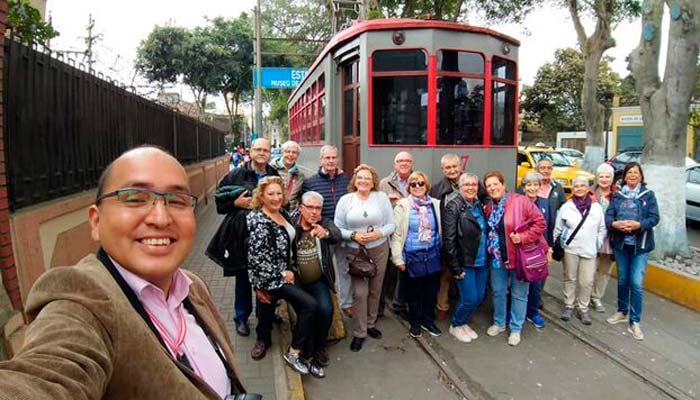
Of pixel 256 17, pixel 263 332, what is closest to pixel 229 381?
pixel 263 332

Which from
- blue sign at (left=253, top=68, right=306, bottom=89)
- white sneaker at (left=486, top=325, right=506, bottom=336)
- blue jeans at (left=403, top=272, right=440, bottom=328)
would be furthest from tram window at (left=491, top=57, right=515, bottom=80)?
blue sign at (left=253, top=68, right=306, bottom=89)

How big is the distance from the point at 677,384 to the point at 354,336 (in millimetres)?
2592

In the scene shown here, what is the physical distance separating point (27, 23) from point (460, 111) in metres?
4.71

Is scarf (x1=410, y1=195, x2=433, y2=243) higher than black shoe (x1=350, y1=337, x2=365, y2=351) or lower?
higher

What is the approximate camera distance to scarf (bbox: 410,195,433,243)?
4.50 m

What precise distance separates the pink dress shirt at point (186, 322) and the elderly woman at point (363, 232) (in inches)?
118

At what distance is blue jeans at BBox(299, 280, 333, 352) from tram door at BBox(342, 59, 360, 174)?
10.1 feet

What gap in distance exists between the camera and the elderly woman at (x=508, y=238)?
438cm

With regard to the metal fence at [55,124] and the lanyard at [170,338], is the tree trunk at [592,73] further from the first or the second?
the lanyard at [170,338]

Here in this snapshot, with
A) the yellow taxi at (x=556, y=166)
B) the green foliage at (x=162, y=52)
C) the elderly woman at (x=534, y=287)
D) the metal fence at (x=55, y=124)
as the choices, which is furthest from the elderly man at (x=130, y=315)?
the green foliage at (x=162, y=52)

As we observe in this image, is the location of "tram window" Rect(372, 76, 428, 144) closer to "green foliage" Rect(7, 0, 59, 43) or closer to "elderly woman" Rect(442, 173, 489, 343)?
"elderly woman" Rect(442, 173, 489, 343)

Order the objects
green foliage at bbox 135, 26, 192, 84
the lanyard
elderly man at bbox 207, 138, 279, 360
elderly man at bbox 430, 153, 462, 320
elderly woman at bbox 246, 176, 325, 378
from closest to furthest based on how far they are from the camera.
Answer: the lanyard → elderly woman at bbox 246, 176, 325, 378 → elderly man at bbox 207, 138, 279, 360 → elderly man at bbox 430, 153, 462, 320 → green foliage at bbox 135, 26, 192, 84

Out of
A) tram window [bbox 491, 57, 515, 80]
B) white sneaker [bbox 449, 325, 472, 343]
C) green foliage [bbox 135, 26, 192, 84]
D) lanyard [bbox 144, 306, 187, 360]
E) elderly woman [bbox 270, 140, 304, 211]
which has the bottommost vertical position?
white sneaker [bbox 449, 325, 472, 343]

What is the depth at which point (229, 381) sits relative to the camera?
53.7 inches
